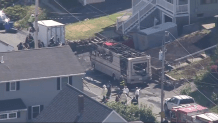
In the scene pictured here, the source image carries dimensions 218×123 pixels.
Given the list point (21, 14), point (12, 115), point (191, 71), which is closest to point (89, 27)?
point (21, 14)

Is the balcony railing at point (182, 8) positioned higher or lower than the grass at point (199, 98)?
higher

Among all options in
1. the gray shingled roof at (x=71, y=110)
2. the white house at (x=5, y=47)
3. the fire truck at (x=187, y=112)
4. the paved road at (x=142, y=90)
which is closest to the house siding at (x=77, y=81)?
the paved road at (x=142, y=90)

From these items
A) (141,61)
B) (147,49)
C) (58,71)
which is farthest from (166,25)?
(58,71)

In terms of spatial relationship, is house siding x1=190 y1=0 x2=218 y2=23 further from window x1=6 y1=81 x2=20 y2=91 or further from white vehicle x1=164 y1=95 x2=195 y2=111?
window x1=6 y1=81 x2=20 y2=91

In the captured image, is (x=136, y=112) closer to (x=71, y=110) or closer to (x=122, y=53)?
(x=71, y=110)

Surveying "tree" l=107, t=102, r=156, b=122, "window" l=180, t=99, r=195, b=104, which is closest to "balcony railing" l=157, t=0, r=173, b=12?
"window" l=180, t=99, r=195, b=104

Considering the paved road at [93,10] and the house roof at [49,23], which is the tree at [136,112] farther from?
the paved road at [93,10]

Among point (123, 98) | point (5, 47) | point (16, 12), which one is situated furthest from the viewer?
point (16, 12)
